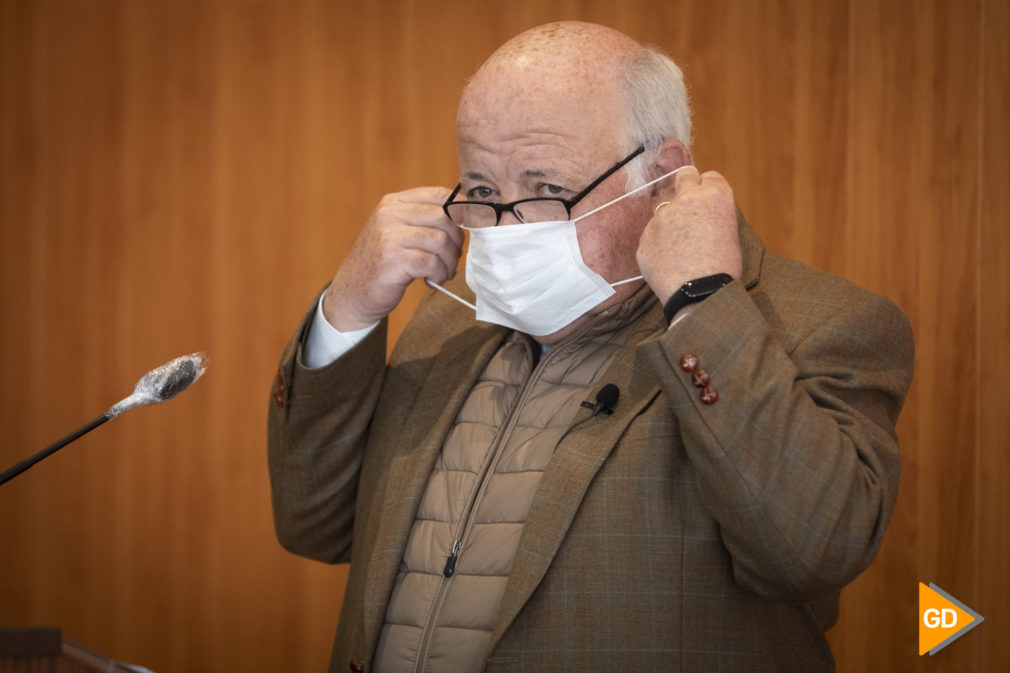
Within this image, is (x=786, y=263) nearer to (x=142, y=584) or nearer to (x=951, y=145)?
(x=951, y=145)

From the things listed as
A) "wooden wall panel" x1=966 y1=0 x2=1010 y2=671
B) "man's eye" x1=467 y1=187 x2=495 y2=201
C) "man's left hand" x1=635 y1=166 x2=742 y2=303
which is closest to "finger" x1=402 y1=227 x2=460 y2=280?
"man's eye" x1=467 y1=187 x2=495 y2=201

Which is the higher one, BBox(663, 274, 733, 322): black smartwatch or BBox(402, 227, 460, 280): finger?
BBox(402, 227, 460, 280): finger

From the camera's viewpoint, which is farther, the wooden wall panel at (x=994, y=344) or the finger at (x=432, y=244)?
the wooden wall panel at (x=994, y=344)

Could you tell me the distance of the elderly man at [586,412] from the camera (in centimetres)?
128

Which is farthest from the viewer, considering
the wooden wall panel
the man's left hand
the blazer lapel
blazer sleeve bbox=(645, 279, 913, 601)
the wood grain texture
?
the wood grain texture

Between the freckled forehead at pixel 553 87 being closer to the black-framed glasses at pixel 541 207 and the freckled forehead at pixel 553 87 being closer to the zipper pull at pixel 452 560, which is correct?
the black-framed glasses at pixel 541 207

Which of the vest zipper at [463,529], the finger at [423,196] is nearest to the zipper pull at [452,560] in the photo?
the vest zipper at [463,529]

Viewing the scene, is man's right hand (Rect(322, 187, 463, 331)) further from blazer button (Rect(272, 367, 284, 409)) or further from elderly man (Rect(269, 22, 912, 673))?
blazer button (Rect(272, 367, 284, 409))

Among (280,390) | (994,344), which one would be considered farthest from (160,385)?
(994,344)

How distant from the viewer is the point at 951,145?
2.45 m

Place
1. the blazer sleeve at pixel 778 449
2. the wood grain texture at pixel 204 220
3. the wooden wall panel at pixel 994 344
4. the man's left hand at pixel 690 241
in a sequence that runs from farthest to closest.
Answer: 1. the wood grain texture at pixel 204 220
2. the wooden wall panel at pixel 994 344
3. the man's left hand at pixel 690 241
4. the blazer sleeve at pixel 778 449

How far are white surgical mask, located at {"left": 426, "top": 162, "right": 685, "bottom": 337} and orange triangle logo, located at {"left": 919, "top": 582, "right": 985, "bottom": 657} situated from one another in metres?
1.42

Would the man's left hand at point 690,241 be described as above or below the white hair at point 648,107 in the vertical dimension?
below

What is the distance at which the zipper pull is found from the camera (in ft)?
5.06
